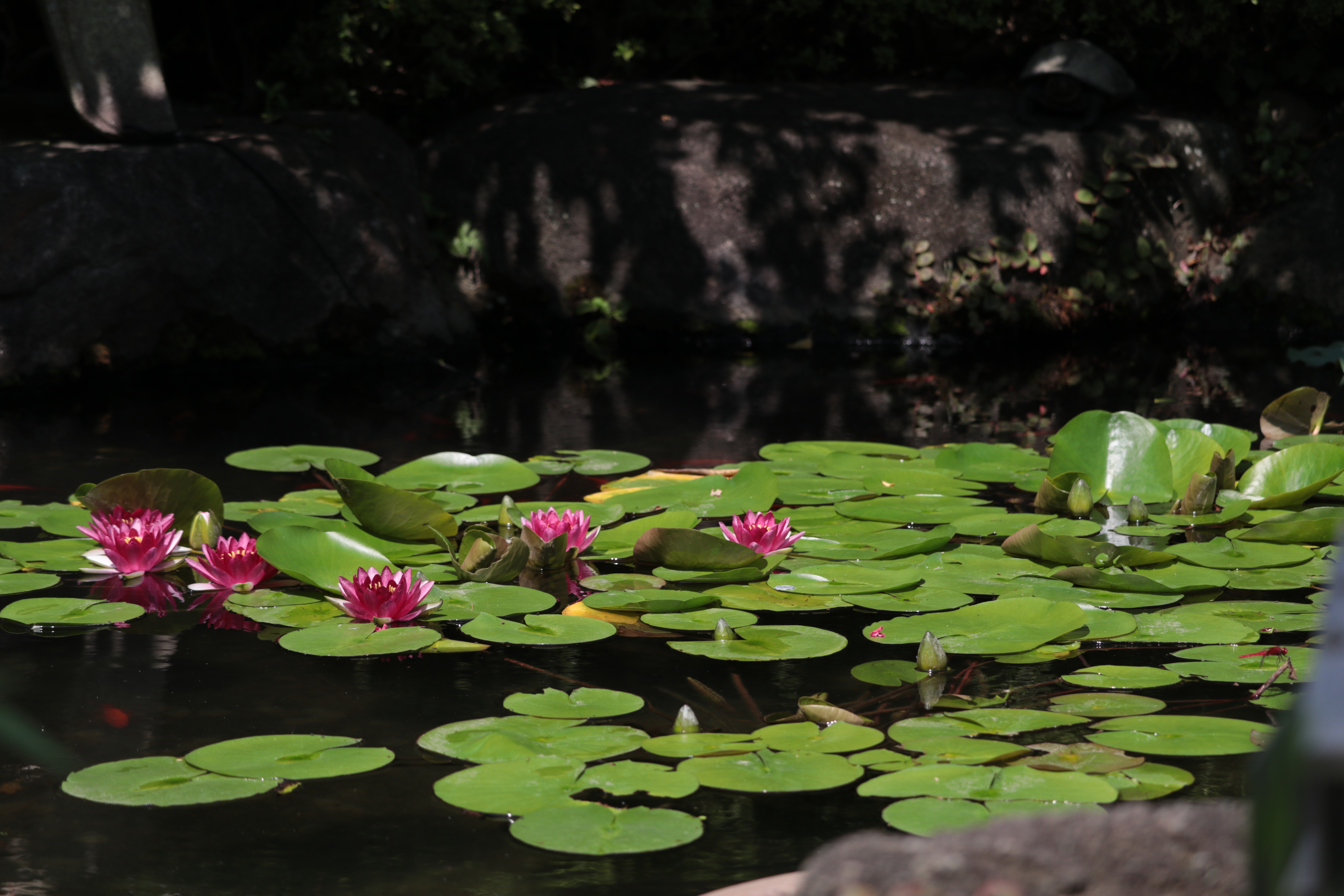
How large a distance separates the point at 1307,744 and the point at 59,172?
490 cm

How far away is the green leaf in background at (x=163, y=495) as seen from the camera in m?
2.26

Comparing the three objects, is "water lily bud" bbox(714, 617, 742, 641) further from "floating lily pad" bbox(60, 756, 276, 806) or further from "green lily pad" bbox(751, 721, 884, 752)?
"floating lily pad" bbox(60, 756, 276, 806)

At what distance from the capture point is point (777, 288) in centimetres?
628

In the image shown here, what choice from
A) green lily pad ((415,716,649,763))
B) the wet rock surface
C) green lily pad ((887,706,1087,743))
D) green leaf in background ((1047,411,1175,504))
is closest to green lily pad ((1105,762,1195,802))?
green lily pad ((887,706,1087,743))

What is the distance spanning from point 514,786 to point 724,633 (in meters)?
0.59

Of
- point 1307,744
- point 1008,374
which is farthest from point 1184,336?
point 1307,744

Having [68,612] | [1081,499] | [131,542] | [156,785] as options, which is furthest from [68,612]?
[1081,499]

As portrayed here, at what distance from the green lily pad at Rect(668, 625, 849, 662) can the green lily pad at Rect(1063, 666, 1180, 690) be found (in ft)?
1.07

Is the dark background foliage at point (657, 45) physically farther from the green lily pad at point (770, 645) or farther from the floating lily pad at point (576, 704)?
the floating lily pad at point (576, 704)

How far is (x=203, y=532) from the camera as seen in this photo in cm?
222

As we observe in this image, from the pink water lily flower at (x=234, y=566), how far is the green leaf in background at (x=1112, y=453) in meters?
1.61

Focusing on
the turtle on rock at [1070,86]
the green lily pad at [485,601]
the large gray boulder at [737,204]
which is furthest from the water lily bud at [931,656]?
the turtle on rock at [1070,86]

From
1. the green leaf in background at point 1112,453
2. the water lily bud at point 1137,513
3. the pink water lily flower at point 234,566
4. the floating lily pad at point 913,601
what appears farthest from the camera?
the green leaf in background at point 1112,453

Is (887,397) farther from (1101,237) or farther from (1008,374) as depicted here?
(1101,237)
